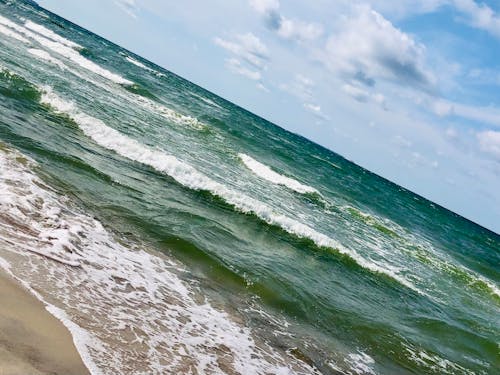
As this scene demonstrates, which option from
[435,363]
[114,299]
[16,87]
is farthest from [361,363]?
[16,87]

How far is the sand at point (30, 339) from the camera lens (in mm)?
3854

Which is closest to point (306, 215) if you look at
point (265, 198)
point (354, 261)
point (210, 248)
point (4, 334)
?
point (265, 198)

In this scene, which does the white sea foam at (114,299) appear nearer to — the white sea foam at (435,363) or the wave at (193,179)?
the white sea foam at (435,363)

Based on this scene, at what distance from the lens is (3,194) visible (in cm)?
767

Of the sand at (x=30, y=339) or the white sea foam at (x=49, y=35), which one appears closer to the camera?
the sand at (x=30, y=339)

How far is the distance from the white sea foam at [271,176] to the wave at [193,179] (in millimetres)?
8486

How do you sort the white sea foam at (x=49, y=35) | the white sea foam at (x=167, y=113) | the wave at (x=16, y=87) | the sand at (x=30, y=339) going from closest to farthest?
the sand at (x=30, y=339)
the wave at (x=16, y=87)
the white sea foam at (x=167, y=113)
the white sea foam at (x=49, y=35)

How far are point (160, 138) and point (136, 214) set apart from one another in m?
10.5

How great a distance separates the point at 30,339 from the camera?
4.26 meters

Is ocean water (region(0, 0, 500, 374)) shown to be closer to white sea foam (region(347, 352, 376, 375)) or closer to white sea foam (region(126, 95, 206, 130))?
white sea foam (region(347, 352, 376, 375))

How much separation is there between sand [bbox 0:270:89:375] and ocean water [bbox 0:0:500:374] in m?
0.22

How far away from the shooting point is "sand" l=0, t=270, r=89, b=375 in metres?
3.85

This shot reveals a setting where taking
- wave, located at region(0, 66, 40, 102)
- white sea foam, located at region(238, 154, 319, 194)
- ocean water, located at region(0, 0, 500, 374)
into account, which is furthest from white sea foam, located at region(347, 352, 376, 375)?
white sea foam, located at region(238, 154, 319, 194)

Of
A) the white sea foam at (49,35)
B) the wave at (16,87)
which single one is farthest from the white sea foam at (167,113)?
the white sea foam at (49,35)
